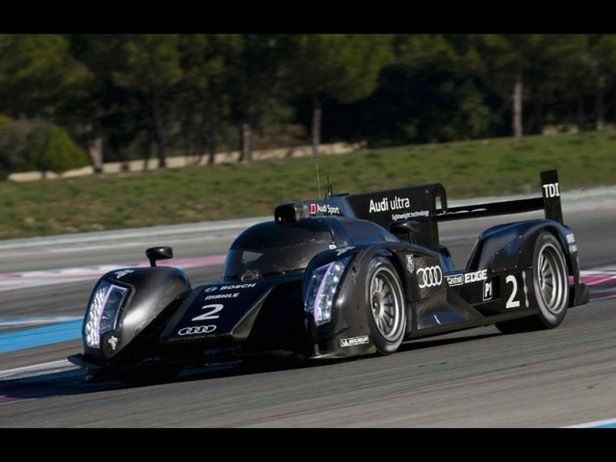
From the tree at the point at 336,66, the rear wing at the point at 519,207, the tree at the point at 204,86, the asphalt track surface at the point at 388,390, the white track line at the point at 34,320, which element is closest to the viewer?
the asphalt track surface at the point at 388,390

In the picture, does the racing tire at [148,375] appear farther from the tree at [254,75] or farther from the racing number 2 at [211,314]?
the tree at [254,75]

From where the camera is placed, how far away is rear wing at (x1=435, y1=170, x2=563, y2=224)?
35.3 ft

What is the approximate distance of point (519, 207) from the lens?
432 inches

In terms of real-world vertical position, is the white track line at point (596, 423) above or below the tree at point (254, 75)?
below

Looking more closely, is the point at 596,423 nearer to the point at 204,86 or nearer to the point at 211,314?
the point at 211,314

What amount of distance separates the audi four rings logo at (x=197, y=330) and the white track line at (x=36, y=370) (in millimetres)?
2226

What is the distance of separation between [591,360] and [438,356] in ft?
3.87

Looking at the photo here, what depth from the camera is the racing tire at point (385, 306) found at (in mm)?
8531

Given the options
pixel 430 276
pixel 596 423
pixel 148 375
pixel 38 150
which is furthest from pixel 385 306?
pixel 38 150

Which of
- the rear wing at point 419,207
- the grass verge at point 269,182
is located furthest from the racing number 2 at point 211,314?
the grass verge at point 269,182

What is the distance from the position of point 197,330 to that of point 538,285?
9.93 feet

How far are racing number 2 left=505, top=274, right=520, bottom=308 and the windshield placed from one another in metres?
1.61

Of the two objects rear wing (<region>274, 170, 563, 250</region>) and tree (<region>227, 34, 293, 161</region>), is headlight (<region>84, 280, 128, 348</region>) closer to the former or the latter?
rear wing (<region>274, 170, 563, 250</region>)

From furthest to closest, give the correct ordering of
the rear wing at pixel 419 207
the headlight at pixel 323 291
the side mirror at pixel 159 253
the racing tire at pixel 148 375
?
1. the rear wing at pixel 419 207
2. the side mirror at pixel 159 253
3. the racing tire at pixel 148 375
4. the headlight at pixel 323 291
